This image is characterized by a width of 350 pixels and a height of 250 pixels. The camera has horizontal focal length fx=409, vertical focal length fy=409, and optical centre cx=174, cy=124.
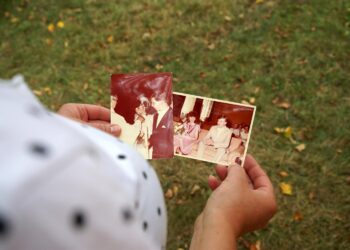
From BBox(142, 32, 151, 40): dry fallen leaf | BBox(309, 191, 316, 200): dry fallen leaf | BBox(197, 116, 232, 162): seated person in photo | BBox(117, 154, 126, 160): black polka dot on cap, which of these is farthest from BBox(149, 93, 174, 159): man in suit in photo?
BBox(142, 32, 151, 40): dry fallen leaf

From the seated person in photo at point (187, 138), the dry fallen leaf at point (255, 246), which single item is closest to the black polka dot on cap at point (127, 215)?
the seated person in photo at point (187, 138)

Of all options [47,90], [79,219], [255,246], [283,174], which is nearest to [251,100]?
[283,174]

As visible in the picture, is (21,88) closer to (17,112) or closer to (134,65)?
(17,112)

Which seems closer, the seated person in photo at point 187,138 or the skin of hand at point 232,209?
the skin of hand at point 232,209

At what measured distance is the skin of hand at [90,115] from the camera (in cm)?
143

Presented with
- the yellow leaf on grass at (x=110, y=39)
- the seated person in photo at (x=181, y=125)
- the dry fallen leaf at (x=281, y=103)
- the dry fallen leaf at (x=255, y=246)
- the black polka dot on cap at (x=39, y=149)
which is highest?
the black polka dot on cap at (x=39, y=149)

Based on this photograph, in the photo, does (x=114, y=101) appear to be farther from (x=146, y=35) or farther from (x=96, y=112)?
(x=146, y=35)

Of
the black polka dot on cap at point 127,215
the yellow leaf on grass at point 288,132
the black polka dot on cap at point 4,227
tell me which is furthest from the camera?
the yellow leaf on grass at point 288,132

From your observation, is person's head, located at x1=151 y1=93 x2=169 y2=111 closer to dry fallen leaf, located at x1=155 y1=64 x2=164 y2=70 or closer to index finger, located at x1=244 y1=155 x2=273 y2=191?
index finger, located at x1=244 y1=155 x2=273 y2=191

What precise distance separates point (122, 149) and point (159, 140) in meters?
0.85

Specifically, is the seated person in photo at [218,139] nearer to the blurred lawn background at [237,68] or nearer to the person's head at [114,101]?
the person's head at [114,101]

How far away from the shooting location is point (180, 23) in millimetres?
3541

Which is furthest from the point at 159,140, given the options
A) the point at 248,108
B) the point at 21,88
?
the point at 21,88

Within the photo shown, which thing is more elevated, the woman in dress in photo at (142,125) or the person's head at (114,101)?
the person's head at (114,101)
